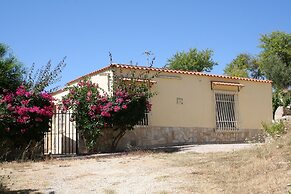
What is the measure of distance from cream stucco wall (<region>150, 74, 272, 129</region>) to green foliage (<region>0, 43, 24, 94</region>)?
5.13 m

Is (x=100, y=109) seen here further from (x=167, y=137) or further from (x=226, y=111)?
(x=226, y=111)

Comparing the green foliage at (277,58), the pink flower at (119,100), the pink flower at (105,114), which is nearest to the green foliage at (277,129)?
the pink flower at (119,100)

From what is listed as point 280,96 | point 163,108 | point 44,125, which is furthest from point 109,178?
point 280,96

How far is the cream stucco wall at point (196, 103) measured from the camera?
52.4ft

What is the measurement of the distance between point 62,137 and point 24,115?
2800mm

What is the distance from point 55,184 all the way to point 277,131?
5.27m

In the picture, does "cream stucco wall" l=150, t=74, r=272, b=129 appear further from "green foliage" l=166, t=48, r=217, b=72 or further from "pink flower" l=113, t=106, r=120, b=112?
"green foliage" l=166, t=48, r=217, b=72

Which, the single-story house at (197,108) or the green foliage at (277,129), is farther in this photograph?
the single-story house at (197,108)

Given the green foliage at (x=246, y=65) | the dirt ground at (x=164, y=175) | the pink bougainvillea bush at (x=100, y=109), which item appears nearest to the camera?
the dirt ground at (x=164, y=175)

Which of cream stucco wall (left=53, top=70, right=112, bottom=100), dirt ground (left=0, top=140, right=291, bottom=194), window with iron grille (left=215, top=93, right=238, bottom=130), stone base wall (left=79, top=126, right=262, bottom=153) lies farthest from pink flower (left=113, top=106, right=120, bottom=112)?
window with iron grille (left=215, top=93, right=238, bottom=130)

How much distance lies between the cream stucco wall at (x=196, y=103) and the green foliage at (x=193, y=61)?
24100mm

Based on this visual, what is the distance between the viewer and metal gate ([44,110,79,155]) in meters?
14.1

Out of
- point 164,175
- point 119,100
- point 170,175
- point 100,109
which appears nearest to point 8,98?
point 100,109

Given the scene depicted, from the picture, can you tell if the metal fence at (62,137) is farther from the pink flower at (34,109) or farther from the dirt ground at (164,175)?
the dirt ground at (164,175)
